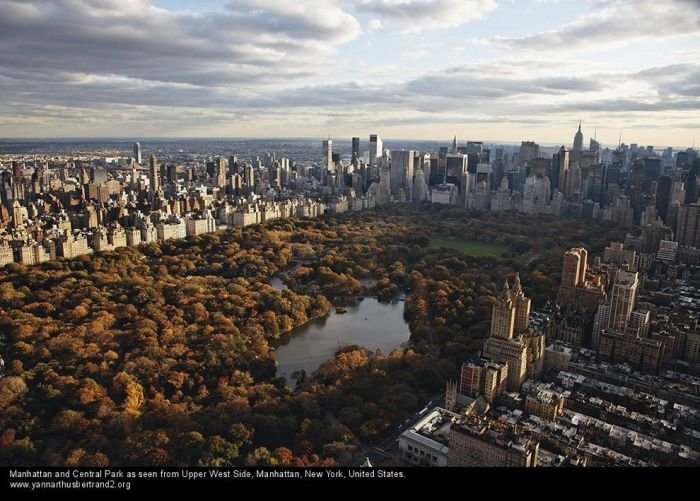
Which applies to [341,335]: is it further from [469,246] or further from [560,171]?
[560,171]

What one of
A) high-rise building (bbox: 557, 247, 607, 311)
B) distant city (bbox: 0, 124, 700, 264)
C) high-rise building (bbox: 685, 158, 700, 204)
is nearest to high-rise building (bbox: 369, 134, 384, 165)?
distant city (bbox: 0, 124, 700, 264)

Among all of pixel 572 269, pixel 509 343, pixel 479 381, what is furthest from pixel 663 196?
pixel 479 381

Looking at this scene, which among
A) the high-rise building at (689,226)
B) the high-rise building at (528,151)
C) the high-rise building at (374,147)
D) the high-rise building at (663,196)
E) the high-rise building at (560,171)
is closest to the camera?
the high-rise building at (689,226)

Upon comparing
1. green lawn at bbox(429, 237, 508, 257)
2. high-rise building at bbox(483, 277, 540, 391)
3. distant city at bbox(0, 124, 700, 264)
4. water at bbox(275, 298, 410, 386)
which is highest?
distant city at bbox(0, 124, 700, 264)

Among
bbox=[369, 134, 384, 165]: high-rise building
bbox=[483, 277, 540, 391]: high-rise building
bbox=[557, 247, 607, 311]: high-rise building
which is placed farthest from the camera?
bbox=[369, 134, 384, 165]: high-rise building

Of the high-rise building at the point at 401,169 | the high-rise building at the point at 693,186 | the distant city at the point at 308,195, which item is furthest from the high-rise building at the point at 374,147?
the high-rise building at the point at 693,186

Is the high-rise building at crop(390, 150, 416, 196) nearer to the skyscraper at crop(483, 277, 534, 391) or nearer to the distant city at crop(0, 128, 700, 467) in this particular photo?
the distant city at crop(0, 128, 700, 467)

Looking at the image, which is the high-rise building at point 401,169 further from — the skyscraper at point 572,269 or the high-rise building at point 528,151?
the skyscraper at point 572,269
